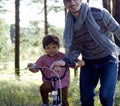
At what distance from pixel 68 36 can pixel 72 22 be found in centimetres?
21

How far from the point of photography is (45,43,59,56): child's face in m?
6.63

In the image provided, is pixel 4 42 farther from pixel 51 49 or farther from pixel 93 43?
pixel 93 43

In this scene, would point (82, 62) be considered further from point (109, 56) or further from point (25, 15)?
point (25, 15)

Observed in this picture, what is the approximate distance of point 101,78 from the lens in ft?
20.7

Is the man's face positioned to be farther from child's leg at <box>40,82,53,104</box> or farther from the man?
child's leg at <box>40,82,53,104</box>

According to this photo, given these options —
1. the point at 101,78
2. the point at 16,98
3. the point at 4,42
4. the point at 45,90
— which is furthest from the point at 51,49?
the point at 4,42

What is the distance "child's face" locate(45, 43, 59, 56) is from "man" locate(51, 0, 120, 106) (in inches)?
13.3

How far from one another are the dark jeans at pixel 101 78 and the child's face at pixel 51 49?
0.52m

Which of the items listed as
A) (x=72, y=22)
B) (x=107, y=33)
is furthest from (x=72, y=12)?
(x=107, y=33)

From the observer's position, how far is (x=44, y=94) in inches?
263

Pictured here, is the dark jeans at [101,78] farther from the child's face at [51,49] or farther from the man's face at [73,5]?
the man's face at [73,5]

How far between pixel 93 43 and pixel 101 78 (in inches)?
21.4

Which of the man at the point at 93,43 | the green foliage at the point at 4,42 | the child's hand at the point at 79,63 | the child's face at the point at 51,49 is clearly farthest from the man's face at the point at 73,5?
the green foliage at the point at 4,42

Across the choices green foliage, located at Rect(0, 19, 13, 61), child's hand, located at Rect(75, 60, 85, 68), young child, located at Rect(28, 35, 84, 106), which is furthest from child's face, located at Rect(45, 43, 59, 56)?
green foliage, located at Rect(0, 19, 13, 61)
